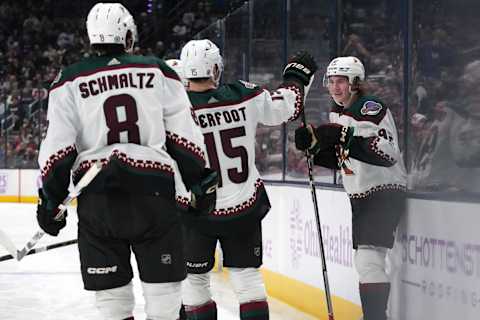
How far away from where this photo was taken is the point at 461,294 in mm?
3301

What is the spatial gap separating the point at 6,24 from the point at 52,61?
5.22 ft

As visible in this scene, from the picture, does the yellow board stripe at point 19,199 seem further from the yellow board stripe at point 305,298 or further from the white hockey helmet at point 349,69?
the white hockey helmet at point 349,69

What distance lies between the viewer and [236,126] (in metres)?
3.52

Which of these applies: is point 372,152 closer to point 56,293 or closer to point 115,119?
point 115,119

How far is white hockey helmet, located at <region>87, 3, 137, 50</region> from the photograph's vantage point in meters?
2.83

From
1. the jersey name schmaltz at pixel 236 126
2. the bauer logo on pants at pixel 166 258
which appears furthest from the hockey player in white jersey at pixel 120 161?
the jersey name schmaltz at pixel 236 126

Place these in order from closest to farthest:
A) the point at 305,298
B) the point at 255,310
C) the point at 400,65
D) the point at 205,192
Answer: the point at 205,192 → the point at 255,310 → the point at 400,65 → the point at 305,298

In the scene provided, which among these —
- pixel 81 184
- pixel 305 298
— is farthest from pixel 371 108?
pixel 305 298

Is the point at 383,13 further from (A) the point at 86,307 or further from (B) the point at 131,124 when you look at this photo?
(A) the point at 86,307

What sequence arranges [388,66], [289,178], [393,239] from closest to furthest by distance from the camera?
[393,239] → [388,66] → [289,178]

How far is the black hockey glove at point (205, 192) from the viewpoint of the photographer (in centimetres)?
292

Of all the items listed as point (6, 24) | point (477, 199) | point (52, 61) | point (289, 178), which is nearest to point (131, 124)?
point (477, 199)

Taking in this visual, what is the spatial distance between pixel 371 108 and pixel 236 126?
1.98 feet

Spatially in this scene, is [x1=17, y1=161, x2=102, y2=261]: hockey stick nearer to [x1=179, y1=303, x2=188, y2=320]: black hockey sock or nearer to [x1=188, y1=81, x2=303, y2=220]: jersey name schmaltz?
[x1=188, y1=81, x2=303, y2=220]: jersey name schmaltz
